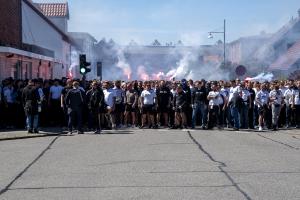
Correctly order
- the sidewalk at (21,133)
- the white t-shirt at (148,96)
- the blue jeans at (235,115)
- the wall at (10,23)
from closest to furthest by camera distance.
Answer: the sidewalk at (21,133) < the blue jeans at (235,115) < the white t-shirt at (148,96) < the wall at (10,23)

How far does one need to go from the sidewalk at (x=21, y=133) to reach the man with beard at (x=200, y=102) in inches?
189

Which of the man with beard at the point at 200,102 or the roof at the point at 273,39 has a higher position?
the roof at the point at 273,39

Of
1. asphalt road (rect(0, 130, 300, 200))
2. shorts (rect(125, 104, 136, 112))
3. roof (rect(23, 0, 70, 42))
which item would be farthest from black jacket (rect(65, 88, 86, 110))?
roof (rect(23, 0, 70, 42))

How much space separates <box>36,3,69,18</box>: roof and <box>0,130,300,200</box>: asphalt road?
131ft

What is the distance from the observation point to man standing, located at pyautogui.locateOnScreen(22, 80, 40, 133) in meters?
19.0

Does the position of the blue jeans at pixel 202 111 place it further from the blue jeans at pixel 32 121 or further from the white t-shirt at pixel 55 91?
the blue jeans at pixel 32 121

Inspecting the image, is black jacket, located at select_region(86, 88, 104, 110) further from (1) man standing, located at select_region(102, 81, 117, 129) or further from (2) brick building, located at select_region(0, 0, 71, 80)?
(2) brick building, located at select_region(0, 0, 71, 80)

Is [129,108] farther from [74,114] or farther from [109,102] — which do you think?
[74,114]

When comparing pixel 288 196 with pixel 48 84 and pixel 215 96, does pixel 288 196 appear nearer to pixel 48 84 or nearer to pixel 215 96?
pixel 215 96

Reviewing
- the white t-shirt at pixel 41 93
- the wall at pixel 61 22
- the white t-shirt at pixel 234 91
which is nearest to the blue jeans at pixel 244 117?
the white t-shirt at pixel 234 91

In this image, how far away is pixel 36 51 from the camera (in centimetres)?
3197

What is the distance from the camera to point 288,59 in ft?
157

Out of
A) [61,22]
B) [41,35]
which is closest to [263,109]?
[41,35]

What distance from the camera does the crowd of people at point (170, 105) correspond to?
69.4ft
